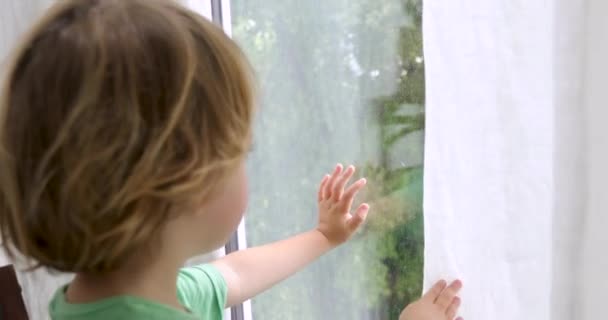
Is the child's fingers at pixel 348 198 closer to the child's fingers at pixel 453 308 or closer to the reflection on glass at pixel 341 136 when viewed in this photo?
the reflection on glass at pixel 341 136

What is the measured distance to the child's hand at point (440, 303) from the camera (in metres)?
0.76

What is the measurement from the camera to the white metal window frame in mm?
1065

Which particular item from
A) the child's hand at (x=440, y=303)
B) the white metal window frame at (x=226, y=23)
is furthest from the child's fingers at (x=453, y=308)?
the white metal window frame at (x=226, y=23)

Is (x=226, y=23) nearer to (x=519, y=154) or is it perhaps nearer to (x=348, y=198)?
(x=348, y=198)

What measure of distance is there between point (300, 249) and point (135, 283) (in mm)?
275

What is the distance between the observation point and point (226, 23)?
113cm

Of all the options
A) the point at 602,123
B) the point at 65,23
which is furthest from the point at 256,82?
the point at 602,123

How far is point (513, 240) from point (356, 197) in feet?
1.02

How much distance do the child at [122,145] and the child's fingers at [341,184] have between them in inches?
8.6

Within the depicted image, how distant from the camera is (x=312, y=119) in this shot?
105 centimetres

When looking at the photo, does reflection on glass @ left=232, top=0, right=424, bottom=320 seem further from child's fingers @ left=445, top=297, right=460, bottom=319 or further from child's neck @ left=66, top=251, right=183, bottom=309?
child's neck @ left=66, top=251, right=183, bottom=309

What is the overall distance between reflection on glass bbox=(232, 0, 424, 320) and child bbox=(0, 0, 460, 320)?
0.85ft

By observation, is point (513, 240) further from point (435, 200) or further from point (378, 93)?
point (378, 93)

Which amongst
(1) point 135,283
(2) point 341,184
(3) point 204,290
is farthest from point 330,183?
(1) point 135,283
